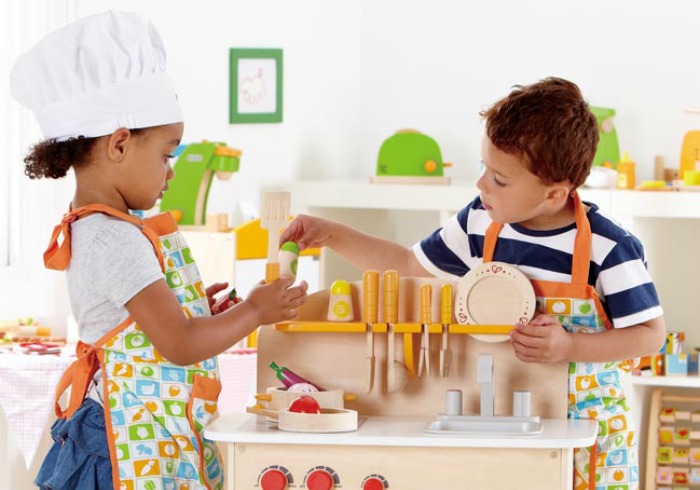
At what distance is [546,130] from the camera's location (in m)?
1.46

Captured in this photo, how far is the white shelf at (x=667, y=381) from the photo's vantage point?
312cm

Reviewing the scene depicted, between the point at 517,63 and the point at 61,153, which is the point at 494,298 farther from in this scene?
the point at 517,63

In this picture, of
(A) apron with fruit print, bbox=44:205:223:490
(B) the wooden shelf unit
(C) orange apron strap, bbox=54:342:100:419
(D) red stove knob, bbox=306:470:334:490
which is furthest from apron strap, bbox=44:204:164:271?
(B) the wooden shelf unit

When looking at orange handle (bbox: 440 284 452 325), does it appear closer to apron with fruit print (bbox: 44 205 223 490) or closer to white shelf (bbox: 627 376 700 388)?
apron with fruit print (bbox: 44 205 223 490)

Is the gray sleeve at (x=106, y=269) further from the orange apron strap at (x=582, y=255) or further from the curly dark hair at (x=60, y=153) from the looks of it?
the orange apron strap at (x=582, y=255)

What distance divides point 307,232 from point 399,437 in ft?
1.32

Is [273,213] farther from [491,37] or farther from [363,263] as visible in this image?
[491,37]

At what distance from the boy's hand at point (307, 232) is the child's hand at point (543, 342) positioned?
34 centimetres

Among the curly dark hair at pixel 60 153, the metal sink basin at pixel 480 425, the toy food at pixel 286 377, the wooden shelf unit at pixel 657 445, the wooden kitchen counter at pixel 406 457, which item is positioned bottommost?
the wooden shelf unit at pixel 657 445

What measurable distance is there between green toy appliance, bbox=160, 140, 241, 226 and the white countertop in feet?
4.01

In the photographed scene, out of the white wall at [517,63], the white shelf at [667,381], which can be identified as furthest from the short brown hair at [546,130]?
the white wall at [517,63]

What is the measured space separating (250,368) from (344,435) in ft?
3.30

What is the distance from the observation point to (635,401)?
321 cm

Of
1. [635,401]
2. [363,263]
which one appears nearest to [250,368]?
[363,263]
